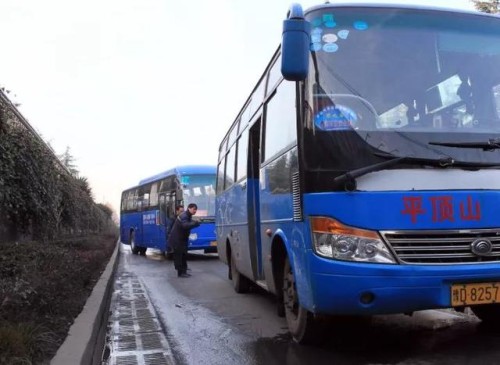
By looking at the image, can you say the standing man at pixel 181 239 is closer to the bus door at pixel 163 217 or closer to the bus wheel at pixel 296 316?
the bus door at pixel 163 217

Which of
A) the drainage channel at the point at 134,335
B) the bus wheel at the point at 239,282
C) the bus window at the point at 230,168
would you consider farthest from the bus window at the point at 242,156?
the drainage channel at the point at 134,335

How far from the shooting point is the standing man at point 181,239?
12.6 metres

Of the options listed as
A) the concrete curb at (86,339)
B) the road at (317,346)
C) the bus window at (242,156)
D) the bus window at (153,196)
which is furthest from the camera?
the bus window at (153,196)

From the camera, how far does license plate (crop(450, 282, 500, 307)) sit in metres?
4.23

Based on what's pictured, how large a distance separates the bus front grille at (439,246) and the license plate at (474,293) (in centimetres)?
20

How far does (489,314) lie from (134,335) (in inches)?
156

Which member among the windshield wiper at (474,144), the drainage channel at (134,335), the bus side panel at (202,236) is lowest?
the drainage channel at (134,335)

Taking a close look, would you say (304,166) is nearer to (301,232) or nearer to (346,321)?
(301,232)

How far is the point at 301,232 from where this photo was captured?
4652 mm

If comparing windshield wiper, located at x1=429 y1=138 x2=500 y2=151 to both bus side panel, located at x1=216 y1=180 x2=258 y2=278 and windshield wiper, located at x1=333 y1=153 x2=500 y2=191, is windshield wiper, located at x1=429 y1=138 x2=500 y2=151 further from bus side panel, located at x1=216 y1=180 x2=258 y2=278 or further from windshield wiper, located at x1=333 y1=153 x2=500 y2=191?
bus side panel, located at x1=216 y1=180 x2=258 y2=278

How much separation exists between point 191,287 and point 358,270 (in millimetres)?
6896

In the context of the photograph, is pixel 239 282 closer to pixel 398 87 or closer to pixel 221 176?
pixel 221 176

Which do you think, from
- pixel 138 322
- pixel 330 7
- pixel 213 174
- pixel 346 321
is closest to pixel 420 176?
pixel 330 7

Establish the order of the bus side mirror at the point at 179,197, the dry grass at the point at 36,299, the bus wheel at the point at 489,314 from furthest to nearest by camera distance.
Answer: the bus side mirror at the point at 179,197 < the bus wheel at the point at 489,314 < the dry grass at the point at 36,299
